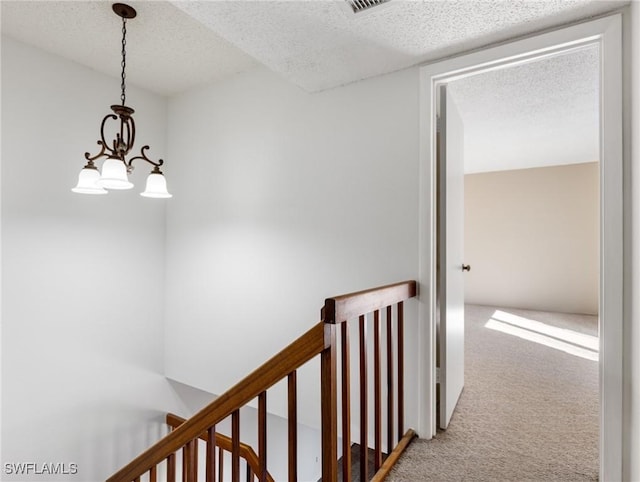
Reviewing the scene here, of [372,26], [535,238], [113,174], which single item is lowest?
[535,238]

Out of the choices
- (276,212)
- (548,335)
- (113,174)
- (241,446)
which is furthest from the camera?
(548,335)

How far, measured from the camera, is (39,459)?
8.02 ft

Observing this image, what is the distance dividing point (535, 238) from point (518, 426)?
4.22 meters

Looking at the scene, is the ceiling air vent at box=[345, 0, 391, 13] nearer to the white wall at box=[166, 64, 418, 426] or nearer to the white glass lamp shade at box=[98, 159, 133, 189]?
the white wall at box=[166, 64, 418, 426]

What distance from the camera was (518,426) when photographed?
2035 mm

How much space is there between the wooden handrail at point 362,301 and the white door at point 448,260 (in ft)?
0.88

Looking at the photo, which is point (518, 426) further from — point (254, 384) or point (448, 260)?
point (254, 384)

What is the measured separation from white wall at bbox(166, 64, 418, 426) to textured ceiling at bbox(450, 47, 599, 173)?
985 millimetres

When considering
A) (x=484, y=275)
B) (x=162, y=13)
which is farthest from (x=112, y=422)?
(x=484, y=275)

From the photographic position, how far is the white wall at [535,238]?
5094 millimetres

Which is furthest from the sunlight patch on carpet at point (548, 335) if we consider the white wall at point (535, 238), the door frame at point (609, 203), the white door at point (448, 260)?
the door frame at point (609, 203)

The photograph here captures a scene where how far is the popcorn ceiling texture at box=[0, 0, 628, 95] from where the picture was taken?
1.52 metres
